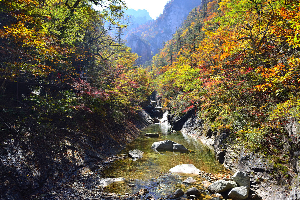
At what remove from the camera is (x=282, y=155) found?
755cm

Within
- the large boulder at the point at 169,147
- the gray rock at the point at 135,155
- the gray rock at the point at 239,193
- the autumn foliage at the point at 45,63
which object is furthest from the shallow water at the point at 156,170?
the autumn foliage at the point at 45,63

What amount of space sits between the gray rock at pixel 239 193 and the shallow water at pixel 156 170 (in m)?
1.55

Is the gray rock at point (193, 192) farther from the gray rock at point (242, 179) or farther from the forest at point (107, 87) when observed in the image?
the forest at point (107, 87)

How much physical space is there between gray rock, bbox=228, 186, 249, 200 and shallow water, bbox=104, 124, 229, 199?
155 cm

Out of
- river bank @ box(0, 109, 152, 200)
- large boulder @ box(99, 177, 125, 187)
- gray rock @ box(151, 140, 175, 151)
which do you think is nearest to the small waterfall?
gray rock @ box(151, 140, 175, 151)

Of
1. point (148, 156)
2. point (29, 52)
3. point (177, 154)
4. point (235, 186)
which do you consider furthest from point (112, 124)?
point (235, 186)

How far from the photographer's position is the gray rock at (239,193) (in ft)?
25.0

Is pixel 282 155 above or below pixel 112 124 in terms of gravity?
below

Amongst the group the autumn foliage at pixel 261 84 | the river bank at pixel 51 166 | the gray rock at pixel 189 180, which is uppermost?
the autumn foliage at pixel 261 84

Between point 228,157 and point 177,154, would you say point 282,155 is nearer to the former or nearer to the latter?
point 228,157

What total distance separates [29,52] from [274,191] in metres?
14.4

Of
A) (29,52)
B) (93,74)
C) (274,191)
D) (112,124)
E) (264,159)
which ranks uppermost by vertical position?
(93,74)

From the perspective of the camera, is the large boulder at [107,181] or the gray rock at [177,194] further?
the large boulder at [107,181]

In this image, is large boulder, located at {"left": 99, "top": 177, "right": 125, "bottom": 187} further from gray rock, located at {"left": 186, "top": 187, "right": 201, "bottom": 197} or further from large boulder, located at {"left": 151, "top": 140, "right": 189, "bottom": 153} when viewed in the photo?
large boulder, located at {"left": 151, "top": 140, "right": 189, "bottom": 153}
